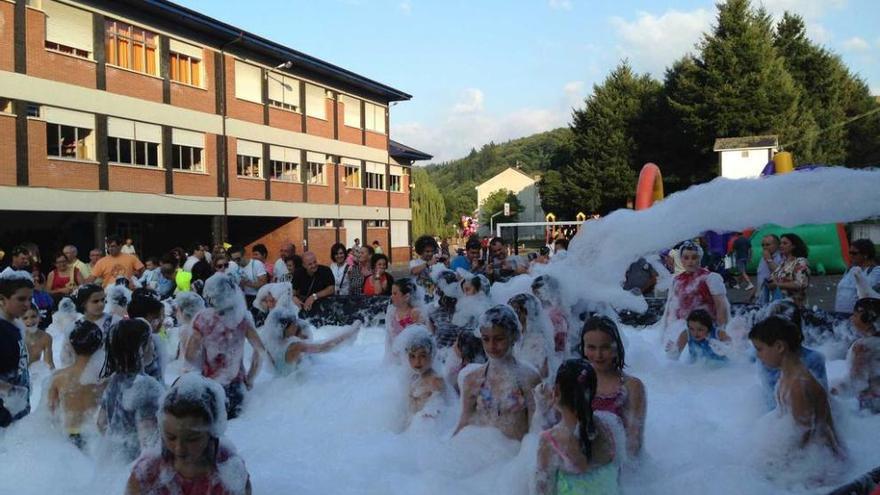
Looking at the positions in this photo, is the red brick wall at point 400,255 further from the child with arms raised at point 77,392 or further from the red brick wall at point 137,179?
the child with arms raised at point 77,392

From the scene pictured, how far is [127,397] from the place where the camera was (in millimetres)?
4281

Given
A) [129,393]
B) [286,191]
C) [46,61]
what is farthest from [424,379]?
[286,191]

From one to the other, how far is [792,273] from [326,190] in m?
27.0

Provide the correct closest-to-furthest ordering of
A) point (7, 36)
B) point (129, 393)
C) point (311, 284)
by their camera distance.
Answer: point (129, 393) < point (311, 284) < point (7, 36)

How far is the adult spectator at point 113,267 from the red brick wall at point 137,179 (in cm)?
1245

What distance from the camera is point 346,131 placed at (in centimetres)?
3431

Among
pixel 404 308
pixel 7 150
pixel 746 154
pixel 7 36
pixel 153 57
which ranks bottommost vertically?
pixel 404 308

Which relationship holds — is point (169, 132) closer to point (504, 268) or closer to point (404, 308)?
point (504, 268)

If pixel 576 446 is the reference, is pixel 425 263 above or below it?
above

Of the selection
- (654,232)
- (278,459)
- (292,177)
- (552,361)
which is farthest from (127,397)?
(292,177)

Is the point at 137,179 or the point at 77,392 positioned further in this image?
the point at 137,179

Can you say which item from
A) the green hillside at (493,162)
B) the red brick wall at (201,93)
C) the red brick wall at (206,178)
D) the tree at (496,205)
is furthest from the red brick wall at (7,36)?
the green hillside at (493,162)

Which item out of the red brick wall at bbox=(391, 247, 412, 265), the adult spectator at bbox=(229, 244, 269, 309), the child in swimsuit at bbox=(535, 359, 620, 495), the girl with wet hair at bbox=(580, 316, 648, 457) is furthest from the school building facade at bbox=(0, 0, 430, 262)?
the child in swimsuit at bbox=(535, 359, 620, 495)

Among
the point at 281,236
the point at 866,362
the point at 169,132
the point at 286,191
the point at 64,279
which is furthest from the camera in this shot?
the point at 281,236
